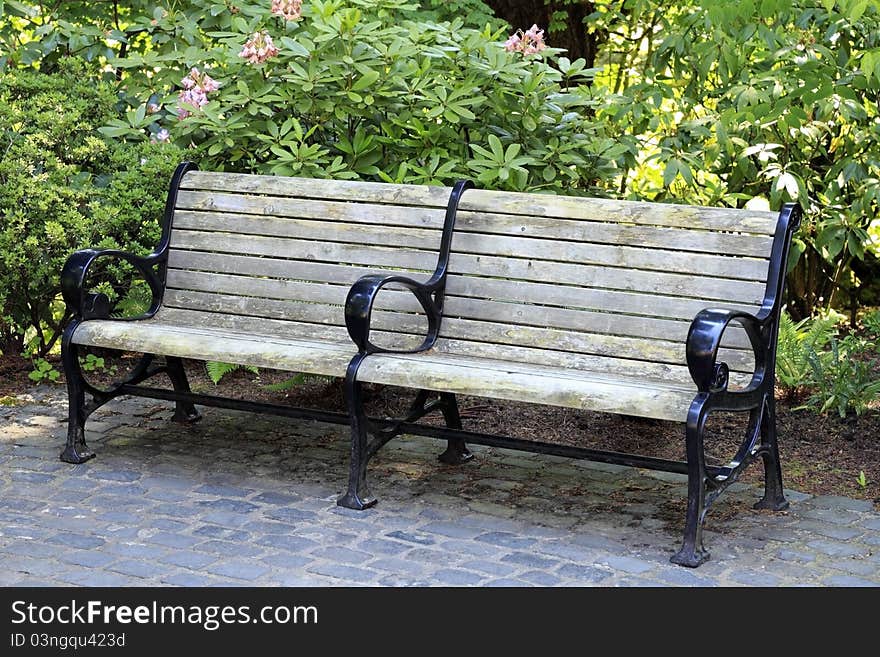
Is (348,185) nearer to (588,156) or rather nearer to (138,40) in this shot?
(588,156)

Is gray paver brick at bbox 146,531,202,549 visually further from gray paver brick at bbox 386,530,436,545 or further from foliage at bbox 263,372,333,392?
foliage at bbox 263,372,333,392

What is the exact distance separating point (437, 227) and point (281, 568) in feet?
5.59

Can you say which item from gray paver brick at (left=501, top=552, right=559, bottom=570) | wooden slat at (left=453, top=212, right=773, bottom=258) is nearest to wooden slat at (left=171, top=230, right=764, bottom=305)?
wooden slat at (left=453, top=212, right=773, bottom=258)

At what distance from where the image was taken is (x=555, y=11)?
26.2 feet

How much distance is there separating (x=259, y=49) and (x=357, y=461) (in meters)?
2.08

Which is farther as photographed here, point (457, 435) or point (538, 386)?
point (457, 435)

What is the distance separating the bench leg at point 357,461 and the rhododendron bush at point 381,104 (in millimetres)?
1359

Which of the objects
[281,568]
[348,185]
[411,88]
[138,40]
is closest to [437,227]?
[348,185]

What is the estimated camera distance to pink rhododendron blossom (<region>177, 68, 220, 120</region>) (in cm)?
589

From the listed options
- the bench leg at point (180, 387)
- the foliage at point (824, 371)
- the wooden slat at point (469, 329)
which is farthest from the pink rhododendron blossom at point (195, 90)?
the foliage at point (824, 371)

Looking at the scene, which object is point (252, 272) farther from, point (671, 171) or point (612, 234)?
point (671, 171)

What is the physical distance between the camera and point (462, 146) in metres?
6.01

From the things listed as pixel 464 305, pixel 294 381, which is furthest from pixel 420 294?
pixel 294 381
